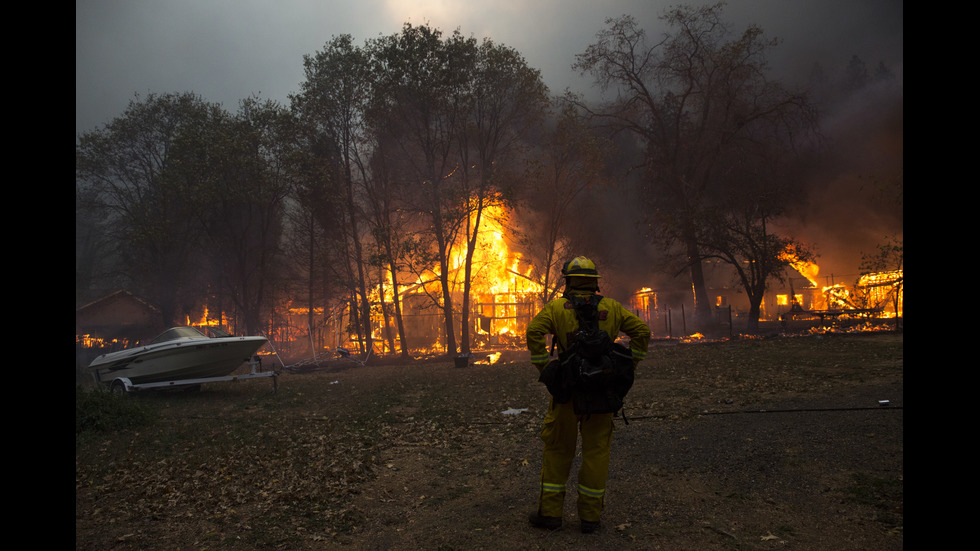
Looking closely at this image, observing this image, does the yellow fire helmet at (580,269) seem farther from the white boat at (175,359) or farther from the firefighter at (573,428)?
the white boat at (175,359)

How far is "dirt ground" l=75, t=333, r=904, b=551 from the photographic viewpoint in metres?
4.72

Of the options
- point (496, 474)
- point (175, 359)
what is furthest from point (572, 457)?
point (175, 359)

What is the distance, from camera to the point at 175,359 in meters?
14.4

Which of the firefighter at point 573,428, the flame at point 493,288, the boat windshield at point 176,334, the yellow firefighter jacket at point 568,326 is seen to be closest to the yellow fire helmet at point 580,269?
the firefighter at point 573,428

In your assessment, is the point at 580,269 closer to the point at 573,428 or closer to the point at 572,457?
the point at 573,428

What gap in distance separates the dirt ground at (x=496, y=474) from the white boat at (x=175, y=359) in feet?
7.20

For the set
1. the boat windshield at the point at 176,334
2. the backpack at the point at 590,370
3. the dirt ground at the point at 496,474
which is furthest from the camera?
the boat windshield at the point at 176,334

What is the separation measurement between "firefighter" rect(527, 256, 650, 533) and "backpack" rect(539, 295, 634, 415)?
0.11 meters

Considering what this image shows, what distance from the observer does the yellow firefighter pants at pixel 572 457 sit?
4.63 meters

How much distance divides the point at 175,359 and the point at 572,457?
42.2ft

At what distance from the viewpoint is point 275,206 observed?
33.1 meters

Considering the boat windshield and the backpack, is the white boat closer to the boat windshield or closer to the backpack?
the boat windshield

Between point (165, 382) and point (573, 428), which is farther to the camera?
point (165, 382)
